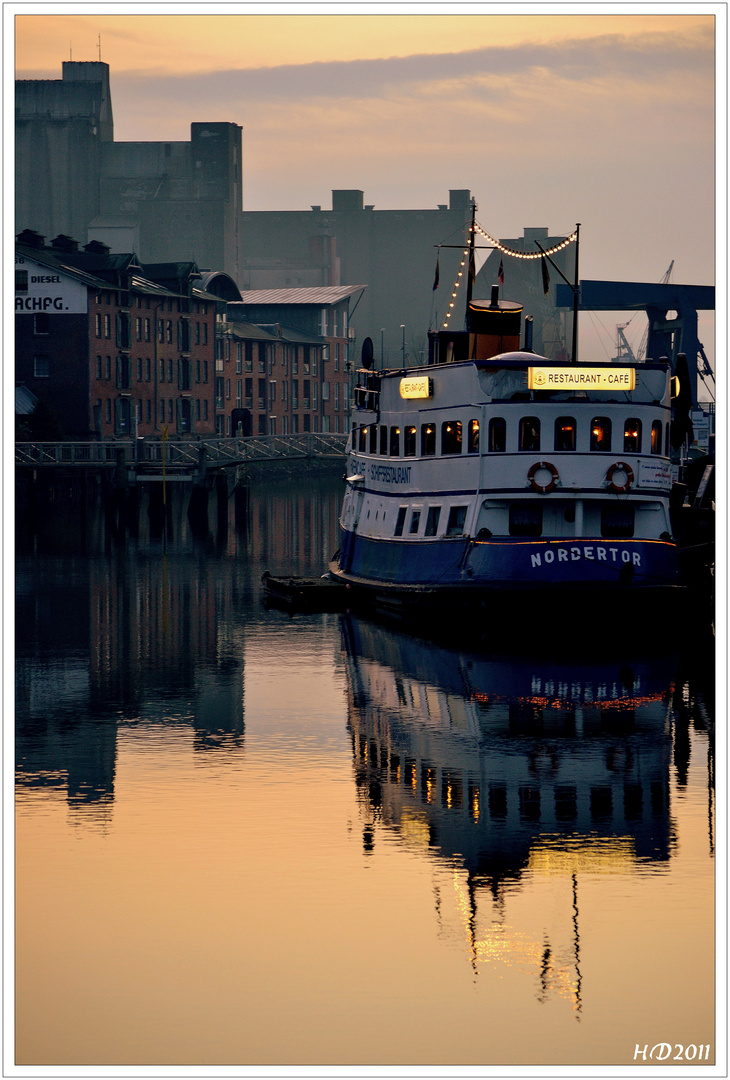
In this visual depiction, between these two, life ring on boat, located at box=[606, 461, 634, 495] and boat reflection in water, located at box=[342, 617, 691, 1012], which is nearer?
boat reflection in water, located at box=[342, 617, 691, 1012]

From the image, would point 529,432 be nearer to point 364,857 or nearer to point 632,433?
point 632,433

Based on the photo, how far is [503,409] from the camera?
42.5 m

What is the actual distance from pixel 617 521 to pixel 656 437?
2.76m

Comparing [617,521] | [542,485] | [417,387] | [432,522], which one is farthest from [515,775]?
[417,387]

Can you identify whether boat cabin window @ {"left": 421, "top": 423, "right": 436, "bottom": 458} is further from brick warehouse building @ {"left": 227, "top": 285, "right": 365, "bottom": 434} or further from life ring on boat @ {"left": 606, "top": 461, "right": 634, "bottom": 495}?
brick warehouse building @ {"left": 227, "top": 285, "right": 365, "bottom": 434}

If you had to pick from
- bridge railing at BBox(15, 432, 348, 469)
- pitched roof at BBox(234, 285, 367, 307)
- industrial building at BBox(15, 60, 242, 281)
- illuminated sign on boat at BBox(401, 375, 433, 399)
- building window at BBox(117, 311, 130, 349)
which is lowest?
bridge railing at BBox(15, 432, 348, 469)

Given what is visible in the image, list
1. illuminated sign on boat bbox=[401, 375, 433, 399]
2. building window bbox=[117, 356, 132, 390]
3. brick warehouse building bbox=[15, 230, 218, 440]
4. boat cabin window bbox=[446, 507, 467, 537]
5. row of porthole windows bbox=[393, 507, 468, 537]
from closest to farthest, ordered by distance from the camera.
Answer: boat cabin window bbox=[446, 507, 467, 537]
row of porthole windows bbox=[393, 507, 468, 537]
illuminated sign on boat bbox=[401, 375, 433, 399]
brick warehouse building bbox=[15, 230, 218, 440]
building window bbox=[117, 356, 132, 390]

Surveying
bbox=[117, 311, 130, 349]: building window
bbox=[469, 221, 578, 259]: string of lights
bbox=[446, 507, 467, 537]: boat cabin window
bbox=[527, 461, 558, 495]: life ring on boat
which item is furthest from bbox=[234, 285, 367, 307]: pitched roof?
bbox=[527, 461, 558, 495]: life ring on boat

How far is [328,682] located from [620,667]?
721cm

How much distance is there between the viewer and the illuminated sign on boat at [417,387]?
4603 centimetres

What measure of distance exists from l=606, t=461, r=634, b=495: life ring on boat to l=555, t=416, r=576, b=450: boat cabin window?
1.23 m

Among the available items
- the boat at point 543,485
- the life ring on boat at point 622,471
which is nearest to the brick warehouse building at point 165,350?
the boat at point 543,485

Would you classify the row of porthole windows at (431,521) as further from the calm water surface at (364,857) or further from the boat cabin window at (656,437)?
the boat cabin window at (656,437)

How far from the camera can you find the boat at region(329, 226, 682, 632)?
135ft
